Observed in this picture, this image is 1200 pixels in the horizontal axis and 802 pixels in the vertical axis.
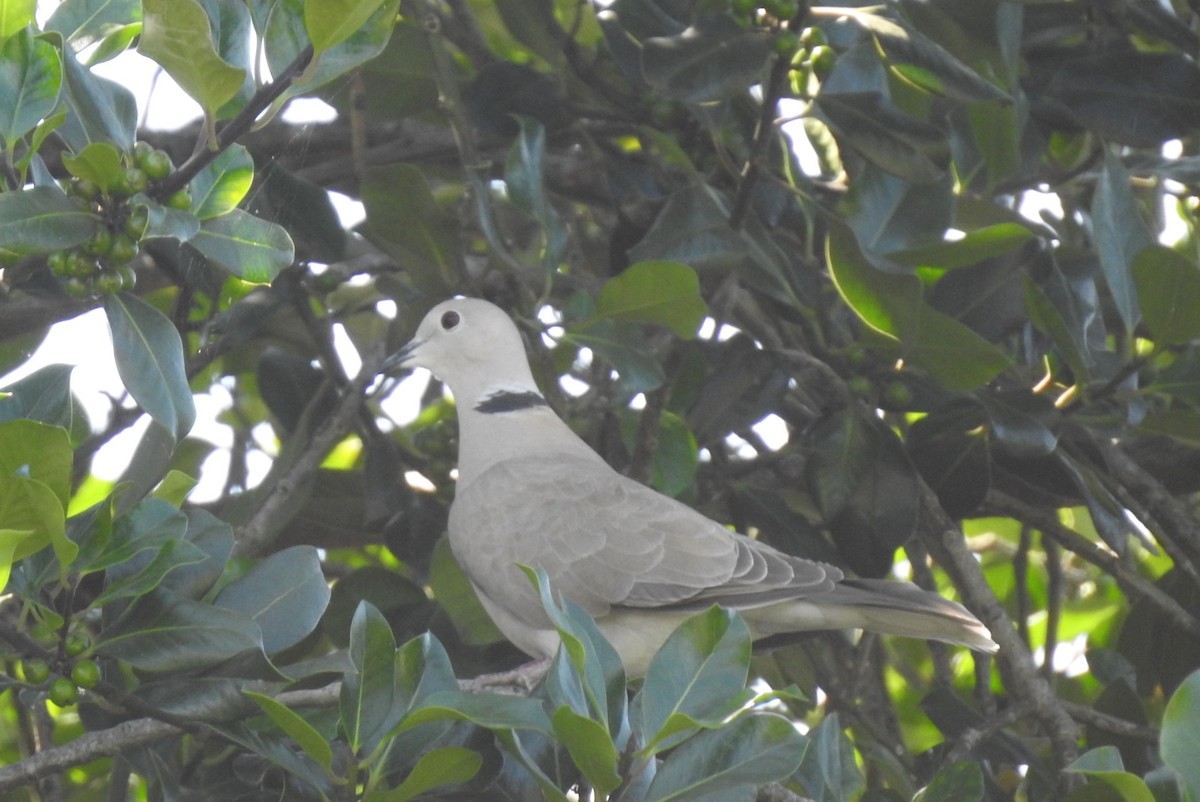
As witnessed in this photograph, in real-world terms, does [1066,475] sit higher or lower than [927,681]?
higher

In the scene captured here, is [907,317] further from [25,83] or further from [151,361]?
[25,83]

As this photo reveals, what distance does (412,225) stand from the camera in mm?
2734

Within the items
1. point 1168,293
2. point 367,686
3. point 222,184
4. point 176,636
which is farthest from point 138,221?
point 1168,293

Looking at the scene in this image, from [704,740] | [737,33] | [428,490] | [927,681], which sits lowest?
[927,681]

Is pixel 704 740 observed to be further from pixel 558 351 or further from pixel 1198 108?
pixel 1198 108

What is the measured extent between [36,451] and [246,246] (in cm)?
44

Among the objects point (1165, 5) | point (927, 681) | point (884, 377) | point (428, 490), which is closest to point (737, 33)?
point (884, 377)

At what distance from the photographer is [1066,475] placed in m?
2.85

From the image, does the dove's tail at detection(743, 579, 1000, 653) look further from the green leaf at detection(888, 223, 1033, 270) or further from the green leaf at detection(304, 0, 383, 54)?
the green leaf at detection(304, 0, 383, 54)

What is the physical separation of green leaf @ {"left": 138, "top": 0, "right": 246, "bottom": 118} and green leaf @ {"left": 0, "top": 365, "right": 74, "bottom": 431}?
1.41ft

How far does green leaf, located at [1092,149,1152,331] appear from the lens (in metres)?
2.54

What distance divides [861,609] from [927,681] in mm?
1523

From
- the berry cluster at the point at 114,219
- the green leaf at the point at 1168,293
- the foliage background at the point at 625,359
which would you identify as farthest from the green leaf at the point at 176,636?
the green leaf at the point at 1168,293

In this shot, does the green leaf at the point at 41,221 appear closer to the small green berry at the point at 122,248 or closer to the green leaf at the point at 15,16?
the small green berry at the point at 122,248
